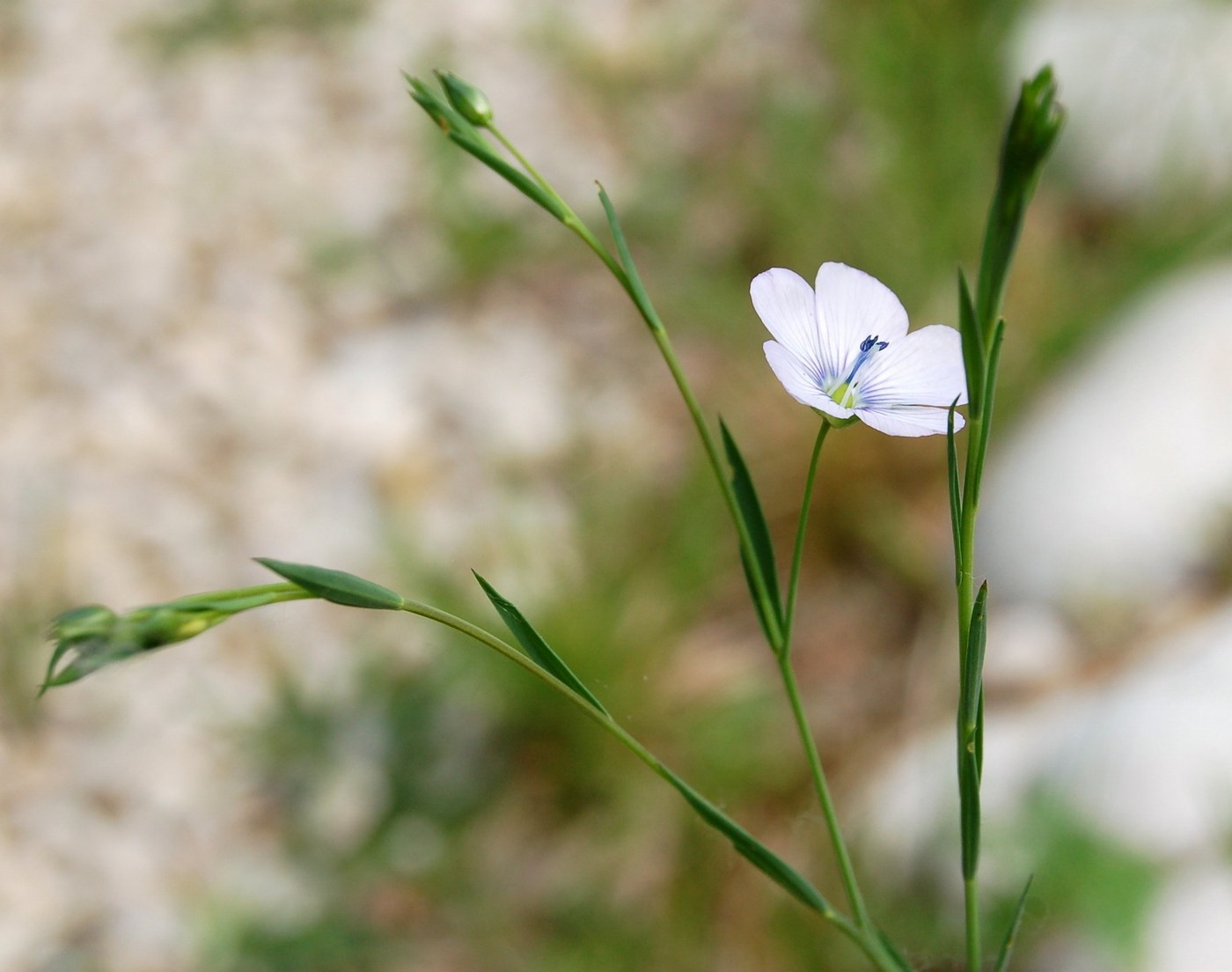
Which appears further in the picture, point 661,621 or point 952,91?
point 952,91

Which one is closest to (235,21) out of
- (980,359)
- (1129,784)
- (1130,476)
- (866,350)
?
(1130,476)

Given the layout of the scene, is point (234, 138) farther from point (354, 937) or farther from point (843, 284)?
point (843, 284)

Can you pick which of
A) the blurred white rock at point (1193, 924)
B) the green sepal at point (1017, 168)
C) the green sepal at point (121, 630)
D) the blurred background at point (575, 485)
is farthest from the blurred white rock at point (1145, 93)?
the green sepal at point (121, 630)

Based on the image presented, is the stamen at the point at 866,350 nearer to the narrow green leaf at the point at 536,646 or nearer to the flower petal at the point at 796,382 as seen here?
the flower petal at the point at 796,382

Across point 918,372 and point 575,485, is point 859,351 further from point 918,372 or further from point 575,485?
point 575,485

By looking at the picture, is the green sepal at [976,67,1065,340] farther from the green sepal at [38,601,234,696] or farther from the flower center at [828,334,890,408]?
the green sepal at [38,601,234,696]

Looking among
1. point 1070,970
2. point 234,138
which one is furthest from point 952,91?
point 1070,970

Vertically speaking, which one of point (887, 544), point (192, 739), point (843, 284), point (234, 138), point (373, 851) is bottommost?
point (843, 284)
